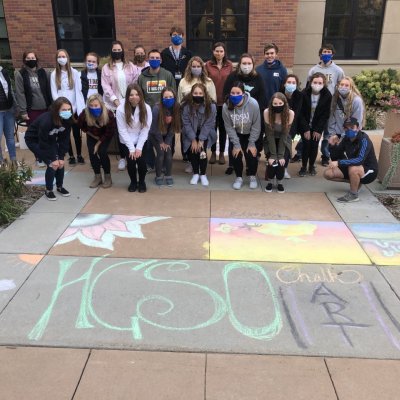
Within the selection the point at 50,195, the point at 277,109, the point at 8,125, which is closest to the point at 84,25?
the point at 8,125

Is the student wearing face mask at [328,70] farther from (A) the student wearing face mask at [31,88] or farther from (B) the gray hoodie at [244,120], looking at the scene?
(A) the student wearing face mask at [31,88]

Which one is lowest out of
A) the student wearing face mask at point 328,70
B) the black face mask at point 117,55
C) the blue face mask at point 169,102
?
the blue face mask at point 169,102

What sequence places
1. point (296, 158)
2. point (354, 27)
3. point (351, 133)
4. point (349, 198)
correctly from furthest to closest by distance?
point (354, 27) → point (296, 158) → point (349, 198) → point (351, 133)

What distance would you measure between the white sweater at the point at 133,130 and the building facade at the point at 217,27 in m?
5.54

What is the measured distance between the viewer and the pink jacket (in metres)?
6.76

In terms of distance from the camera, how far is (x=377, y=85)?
10.9 metres

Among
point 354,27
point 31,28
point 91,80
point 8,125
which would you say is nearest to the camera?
point 8,125

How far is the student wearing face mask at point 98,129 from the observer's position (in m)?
5.88

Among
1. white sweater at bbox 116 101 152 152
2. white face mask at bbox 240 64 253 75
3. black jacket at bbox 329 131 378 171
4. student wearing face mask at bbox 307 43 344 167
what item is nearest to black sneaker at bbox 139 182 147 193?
white sweater at bbox 116 101 152 152

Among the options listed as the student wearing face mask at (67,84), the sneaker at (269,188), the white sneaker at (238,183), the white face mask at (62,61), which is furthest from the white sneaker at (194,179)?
the white face mask at (62,61)

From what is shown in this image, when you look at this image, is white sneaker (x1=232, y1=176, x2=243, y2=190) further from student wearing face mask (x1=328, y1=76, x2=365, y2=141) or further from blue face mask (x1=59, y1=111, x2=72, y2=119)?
blue face mask (x1=59, y1=111, x2=72, y2=119)

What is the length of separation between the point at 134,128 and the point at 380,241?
3368mm

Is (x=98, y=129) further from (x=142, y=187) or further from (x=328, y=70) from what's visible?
(x=328, y=70)

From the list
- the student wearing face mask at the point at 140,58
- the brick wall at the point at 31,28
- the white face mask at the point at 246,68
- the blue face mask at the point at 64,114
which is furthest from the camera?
the brick wall at the point at 31,28
